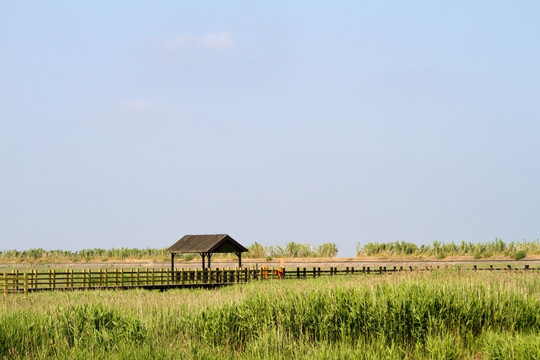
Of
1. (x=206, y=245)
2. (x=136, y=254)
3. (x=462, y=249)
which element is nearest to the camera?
(x=206, y=245)

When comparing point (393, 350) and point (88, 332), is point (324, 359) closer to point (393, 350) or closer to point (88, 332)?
point (393, 350)

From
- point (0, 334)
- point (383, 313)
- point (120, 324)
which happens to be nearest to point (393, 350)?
point (383, 313)

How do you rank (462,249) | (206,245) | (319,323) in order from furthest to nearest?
(462,249) < (206,245) < (319,323)

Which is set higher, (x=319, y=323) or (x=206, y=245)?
(x=206, y=245)

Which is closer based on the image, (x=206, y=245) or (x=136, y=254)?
(x=206, y=245)

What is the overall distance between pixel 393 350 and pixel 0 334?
34.6 ft

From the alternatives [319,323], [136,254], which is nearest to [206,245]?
[319,323]

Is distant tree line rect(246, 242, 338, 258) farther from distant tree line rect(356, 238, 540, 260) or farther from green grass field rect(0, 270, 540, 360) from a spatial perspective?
green grass field rect(0, 270, 540, 360)

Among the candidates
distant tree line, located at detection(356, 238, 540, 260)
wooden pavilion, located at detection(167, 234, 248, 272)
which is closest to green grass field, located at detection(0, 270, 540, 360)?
wooden pavilion, located at detection(167, 234, 248, 272)

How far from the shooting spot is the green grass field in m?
14.8

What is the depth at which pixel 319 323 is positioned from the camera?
16.5m

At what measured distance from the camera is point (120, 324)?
16.4 m

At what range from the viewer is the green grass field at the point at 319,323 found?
14.8 m

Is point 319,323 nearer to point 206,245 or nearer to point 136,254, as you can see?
point 206,245
